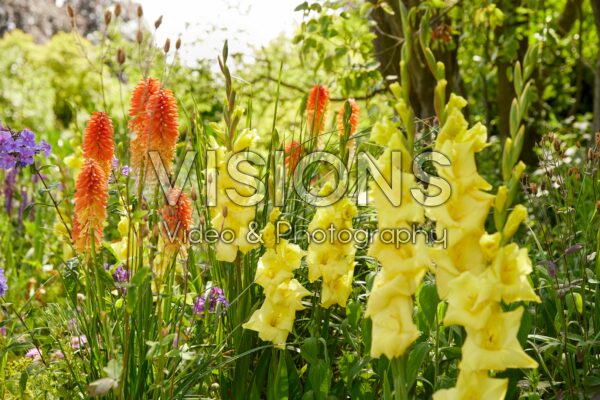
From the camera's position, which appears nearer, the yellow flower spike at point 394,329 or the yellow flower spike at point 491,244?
the yellow flower spike at point 491,244

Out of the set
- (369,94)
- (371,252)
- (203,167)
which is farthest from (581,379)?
(369,94)

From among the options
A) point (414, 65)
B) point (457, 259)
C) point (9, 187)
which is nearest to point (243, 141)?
point (457, 259)

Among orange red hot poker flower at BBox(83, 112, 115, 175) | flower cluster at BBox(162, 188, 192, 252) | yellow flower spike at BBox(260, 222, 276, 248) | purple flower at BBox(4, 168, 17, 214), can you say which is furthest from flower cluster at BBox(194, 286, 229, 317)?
purple flower at BBox(4, 168, 17, 214)

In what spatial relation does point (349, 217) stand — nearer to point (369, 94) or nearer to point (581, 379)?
point (581, 379)

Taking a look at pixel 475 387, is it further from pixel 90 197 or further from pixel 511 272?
pixel 90 197

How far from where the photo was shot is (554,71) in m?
6.85

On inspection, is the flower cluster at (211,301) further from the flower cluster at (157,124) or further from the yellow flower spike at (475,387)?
the yellow flower spike at (475,387)

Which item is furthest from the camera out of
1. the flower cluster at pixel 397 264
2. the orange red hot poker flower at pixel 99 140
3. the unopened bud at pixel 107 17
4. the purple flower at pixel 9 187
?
the purple flower at pixel 9 187

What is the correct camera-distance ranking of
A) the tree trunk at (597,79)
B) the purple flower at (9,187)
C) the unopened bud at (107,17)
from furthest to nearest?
the tree trunk at (597,79)
the purple flower at (9,187)
the unopened bud at (107,17)

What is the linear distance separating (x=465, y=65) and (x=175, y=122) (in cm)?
543

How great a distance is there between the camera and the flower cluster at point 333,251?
190 centimetres

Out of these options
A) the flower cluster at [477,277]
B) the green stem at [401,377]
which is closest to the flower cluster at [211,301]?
the green stem at [401,377]

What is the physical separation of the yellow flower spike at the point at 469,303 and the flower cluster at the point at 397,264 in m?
0.10

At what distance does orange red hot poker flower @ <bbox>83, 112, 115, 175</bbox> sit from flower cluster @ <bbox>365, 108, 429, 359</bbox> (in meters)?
1.16
